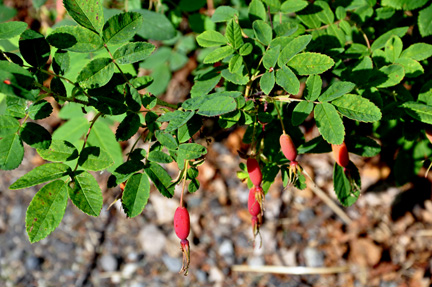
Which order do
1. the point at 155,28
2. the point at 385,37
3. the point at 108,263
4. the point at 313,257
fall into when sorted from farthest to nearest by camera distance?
1. the point at 108,263
2. the point at 313,257
3. the point at 155,28
4. the point at 385,37

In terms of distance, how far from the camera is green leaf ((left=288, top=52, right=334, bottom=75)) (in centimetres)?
151

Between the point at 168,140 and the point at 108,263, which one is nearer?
the point at 168,140

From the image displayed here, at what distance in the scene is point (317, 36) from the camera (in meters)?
1.91

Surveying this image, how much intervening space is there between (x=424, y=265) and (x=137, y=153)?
264 cm

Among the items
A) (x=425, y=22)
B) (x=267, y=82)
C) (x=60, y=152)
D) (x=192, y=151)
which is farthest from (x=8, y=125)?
(x=425, y=22)

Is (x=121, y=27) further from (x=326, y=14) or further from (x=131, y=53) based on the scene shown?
(x=326, y=14)

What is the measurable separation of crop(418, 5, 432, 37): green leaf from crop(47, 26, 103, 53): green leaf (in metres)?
1.40

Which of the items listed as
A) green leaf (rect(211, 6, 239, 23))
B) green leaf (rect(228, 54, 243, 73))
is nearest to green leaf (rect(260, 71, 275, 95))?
green leaf (rect(228, 54, 243, 73))

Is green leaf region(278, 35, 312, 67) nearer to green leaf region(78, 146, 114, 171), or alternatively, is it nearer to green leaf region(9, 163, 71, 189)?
green leaf region(78, 146, 114, 171)

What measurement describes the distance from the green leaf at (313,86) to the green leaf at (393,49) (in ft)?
1.60

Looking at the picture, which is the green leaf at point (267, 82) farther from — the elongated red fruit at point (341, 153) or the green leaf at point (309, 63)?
the elongated red fruit at point (341, 153)

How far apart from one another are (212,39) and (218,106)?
1.26ft

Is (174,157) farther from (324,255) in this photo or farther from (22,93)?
(324,255)

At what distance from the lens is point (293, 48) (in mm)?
1532
